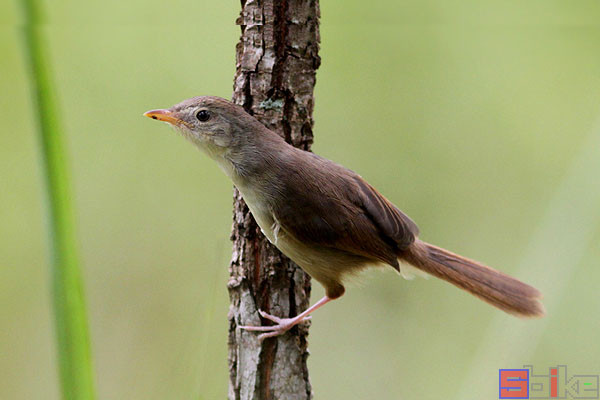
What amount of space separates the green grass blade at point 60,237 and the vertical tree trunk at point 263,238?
5.57ft

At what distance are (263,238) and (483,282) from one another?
4.00ft

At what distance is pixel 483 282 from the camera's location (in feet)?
9.68

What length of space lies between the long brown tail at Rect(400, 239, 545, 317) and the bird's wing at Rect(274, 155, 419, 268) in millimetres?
216

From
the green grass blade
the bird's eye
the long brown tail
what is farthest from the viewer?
the long brown tail

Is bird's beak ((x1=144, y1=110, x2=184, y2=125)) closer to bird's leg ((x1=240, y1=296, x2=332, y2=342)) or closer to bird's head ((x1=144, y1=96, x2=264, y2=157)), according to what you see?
bird's head ((x1=144, y1=96, x2=264, y2=157))

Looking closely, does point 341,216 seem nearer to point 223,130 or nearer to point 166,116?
point 223,130

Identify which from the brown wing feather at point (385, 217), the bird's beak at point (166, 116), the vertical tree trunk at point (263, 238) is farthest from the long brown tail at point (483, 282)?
the bird's beak at point (166, 116)

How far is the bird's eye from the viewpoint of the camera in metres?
2.60

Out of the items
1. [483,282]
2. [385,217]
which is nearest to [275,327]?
[385,217]

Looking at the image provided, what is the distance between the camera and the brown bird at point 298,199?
8.15 feet

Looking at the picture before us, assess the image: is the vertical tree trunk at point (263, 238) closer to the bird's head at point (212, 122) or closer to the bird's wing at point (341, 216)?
the bird's head at point (212, 122)

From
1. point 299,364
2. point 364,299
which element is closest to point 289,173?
point 299,364

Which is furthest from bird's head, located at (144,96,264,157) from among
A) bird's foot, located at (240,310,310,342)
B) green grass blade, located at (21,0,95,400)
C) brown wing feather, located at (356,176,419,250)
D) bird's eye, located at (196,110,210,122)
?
green grass blade, located at (21,0,95,400)

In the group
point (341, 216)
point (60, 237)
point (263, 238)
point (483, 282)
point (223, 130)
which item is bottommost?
point (483, 282)
